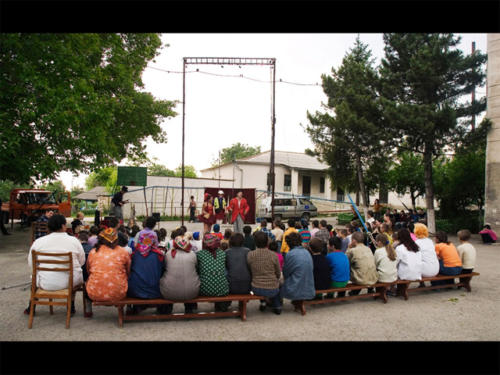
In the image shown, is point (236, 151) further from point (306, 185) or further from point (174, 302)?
point (174, 302)

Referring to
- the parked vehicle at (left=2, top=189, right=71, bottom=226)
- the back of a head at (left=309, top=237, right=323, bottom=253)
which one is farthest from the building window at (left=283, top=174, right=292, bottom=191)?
the back of a head at (left=309, top=237, right=323, bottom=253)

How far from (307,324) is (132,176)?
38.2ft

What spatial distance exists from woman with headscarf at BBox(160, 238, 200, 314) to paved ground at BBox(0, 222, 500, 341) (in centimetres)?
46

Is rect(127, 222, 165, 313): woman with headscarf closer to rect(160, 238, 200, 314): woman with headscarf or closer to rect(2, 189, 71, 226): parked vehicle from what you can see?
rect(160, 238, 200, 314): woman with headscarf

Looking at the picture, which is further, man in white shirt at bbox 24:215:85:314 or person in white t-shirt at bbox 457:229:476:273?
person in white t-shirt at bbox 457:229:476:273

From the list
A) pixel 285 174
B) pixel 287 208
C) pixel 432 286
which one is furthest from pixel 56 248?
pixel 285 174

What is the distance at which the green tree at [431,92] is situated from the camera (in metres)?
15.2

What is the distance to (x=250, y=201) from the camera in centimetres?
1711

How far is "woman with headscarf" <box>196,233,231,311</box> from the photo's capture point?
482 centimetres

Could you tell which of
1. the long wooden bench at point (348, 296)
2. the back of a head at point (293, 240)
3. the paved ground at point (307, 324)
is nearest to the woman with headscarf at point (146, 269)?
the paved ground at point (307, 324)

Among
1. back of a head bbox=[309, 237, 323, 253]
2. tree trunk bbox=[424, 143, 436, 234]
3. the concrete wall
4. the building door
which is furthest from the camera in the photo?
the building door

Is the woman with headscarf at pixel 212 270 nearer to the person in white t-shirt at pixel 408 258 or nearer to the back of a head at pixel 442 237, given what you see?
the person in white t-shirt at pixel 408 258
